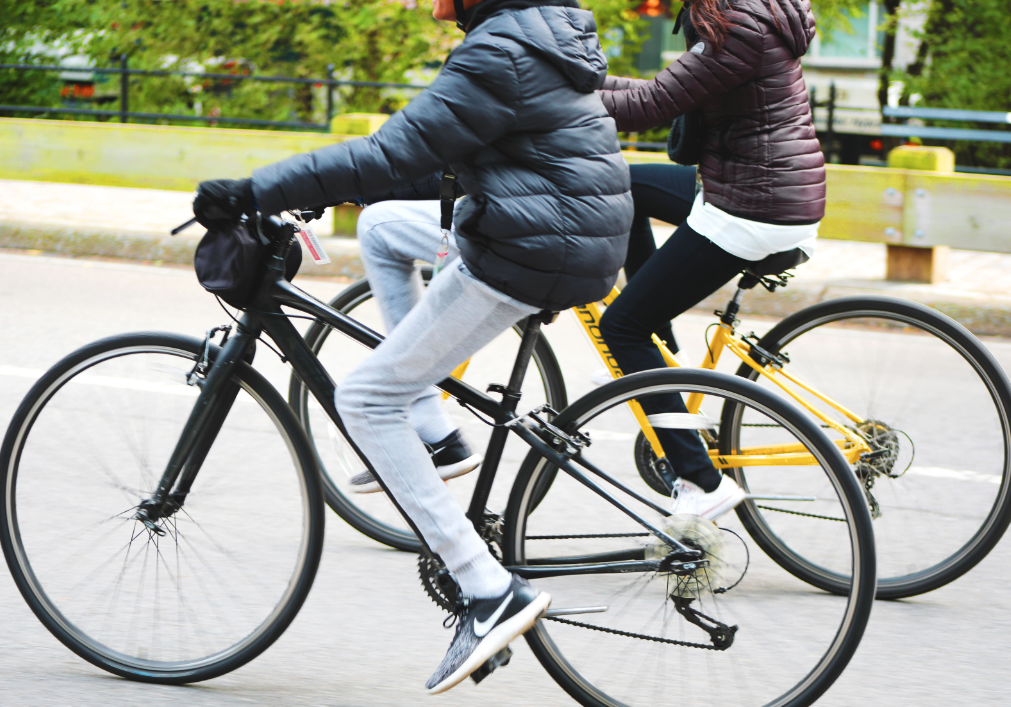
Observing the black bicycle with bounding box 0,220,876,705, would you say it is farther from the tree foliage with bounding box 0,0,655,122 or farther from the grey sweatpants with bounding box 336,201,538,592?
the tree foliage with bounding box 0,0,655,122

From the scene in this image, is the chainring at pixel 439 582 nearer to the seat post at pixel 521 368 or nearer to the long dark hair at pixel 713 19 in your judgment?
the seat post at pixel 521 368

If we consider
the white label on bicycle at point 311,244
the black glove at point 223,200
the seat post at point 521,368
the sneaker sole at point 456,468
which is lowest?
the sneaker sole at point 456,468

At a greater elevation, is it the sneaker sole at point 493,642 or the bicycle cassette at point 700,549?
the bicycle cassette at point 700,549

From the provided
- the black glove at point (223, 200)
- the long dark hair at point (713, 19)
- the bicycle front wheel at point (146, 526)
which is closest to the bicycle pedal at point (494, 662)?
the bicycle front wheel at point (146, 526)

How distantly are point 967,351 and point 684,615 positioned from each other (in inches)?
51.4

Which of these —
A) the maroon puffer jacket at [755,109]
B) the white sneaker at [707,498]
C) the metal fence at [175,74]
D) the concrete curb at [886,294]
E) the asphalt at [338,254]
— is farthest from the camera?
the metal fence at [175,74]

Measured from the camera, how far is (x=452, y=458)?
3314 mm

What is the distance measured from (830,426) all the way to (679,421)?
0.77m

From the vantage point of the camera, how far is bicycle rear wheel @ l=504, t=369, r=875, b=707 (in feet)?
8.98

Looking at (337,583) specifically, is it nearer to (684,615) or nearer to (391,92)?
(684,615)

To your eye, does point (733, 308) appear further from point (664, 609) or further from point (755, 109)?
point (664, 609)

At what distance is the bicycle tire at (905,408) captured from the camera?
3543mm

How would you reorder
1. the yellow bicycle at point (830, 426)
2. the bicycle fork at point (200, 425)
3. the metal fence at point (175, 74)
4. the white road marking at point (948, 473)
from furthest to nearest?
1. the metal fence at point (175, 74)
2. the white road marking at point (948, 473)
3. the yellow bicycle at point (830, 426)
4. the bicycle fork at point (200, 425)

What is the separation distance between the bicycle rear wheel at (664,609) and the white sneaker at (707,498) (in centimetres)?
20
